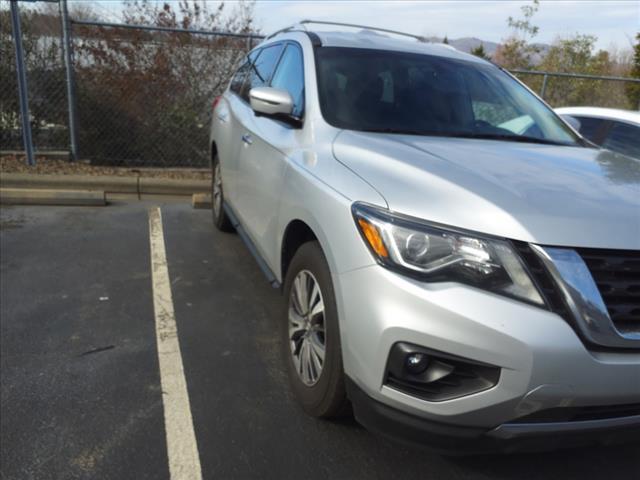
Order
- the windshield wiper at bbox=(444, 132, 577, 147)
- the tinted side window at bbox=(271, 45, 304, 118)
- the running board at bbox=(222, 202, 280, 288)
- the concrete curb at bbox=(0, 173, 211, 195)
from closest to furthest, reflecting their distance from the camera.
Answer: the windshield wiper at bbox=(444, 132, 577, 147) < the tinted side window at bbox=(271, 45, 304, 118) < the running board at bbox=(222, 202, 280, 288) < the concrete curb at bbox=(0, 173, 211, 195)

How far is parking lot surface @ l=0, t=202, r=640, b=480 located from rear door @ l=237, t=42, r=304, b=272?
24.7 inches

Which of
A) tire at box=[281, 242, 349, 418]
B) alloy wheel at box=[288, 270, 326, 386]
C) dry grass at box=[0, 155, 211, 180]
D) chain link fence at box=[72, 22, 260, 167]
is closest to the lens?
tire at box=[281, 242, 349, 418]

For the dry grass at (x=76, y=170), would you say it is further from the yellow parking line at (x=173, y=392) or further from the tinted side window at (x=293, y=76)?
the tinted side window at (x=293, y=76)

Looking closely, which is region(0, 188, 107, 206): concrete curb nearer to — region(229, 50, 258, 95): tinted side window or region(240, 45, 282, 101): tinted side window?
region(229, 50, 258, 95): tinted side window

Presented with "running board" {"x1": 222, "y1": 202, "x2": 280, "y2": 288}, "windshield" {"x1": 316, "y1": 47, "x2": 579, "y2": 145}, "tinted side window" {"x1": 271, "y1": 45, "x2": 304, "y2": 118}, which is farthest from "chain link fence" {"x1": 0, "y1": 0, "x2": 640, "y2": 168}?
"windshield" {"x1": 316, "y1": 47, "x2": 579, "y2": 145}

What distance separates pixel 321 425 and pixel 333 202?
1.10m

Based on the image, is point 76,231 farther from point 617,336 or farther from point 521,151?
point 617,336

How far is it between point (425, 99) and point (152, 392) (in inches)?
89.3

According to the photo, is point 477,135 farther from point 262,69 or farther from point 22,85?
point 22,85

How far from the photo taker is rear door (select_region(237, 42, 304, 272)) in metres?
3.09

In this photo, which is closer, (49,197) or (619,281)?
(619,281)

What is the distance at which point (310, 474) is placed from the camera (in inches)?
90.1

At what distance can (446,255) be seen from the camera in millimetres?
1912

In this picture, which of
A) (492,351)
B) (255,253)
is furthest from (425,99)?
(492,351)
